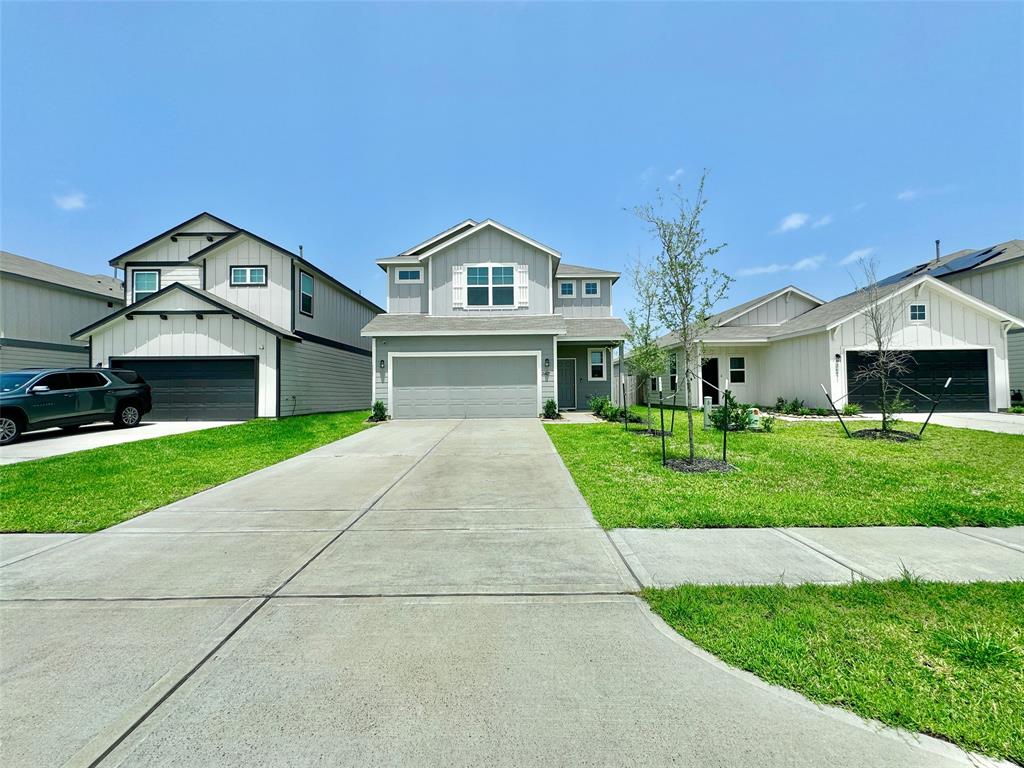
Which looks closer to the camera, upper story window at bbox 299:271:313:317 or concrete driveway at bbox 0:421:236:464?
concrete driveway at bbox 0:421:236:464

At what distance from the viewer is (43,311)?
18.5m

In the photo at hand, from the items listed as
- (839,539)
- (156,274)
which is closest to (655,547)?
(839,539)

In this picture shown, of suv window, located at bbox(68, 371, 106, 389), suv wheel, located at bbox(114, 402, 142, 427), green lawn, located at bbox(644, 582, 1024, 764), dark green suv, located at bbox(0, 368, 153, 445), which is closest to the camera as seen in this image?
green lawn, located at bbox(644, 582, 1024, 764)

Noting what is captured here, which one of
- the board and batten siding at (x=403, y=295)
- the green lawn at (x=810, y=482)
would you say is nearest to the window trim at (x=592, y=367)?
the board and batten siding at (x=403, y=295)

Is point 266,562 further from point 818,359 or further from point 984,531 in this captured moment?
point 818,359

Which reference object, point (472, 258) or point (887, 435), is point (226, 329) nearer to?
point (472, 258)

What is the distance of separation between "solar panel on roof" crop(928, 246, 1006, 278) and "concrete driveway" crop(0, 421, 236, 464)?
31.8 meters

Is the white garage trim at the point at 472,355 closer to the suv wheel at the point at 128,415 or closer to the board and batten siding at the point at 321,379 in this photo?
the board and batten siding at the point at 321,379

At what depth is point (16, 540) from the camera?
4652mm

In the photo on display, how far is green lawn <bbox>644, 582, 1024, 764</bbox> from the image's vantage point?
2.14 metres

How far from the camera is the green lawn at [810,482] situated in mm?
5148

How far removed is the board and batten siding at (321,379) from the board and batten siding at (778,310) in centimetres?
1813

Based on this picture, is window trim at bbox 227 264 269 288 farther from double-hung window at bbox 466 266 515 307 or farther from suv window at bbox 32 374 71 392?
double-hung window at bbox 466 266 515 307

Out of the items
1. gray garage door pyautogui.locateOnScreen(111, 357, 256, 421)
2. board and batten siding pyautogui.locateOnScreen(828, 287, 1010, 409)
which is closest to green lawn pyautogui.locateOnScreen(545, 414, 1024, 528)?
board and batten siding pyautogui.locateOnScreen(828, 287, 1010, 409)
